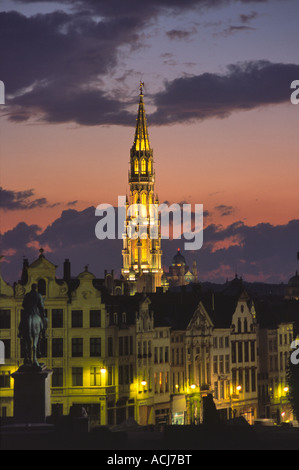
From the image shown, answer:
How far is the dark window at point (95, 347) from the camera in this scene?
12744 cm

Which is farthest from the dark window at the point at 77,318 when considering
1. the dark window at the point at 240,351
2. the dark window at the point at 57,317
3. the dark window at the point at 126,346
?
the dark window at the point at 240,351

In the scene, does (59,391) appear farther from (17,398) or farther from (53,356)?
(17,398)

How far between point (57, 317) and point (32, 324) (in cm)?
3860

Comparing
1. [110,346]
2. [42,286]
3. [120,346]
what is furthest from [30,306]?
[120,346]

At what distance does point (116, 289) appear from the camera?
162m

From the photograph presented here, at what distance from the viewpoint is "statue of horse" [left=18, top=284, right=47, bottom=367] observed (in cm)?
8869

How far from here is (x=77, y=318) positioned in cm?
12731

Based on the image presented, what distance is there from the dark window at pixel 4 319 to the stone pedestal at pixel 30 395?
123 ft

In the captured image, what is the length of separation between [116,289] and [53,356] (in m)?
34.6

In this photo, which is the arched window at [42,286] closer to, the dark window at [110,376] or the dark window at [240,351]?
the dark window at [110,376]
